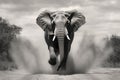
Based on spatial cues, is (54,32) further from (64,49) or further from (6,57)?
(6,57)

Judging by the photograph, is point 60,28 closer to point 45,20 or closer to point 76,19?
point 45,20

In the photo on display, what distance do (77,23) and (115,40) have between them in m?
67.1

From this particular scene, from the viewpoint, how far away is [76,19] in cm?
2575

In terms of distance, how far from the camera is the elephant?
76.6 ft

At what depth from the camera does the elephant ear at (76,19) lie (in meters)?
25.5

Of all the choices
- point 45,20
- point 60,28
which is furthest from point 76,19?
point 60,28

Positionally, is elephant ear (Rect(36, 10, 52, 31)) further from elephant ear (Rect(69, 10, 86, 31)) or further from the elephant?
elephant ear (Rect(69, 10, 86, 31))

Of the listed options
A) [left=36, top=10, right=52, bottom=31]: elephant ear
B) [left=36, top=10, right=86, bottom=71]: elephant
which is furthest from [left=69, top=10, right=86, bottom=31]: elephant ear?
[left=36, top=10, right=52, bottom=31]: elephant ear

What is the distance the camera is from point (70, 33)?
83.3 ft

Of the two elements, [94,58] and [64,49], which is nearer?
[64,49]

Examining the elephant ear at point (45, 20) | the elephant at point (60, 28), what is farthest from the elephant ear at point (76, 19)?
the elephant ear at point (45, 20)

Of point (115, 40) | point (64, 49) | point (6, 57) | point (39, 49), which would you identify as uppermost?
Answer: point (64, 49)

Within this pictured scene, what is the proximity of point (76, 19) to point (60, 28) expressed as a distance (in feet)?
9.21

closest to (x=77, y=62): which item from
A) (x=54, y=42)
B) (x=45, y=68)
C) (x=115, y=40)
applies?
(x=45, y=68)
